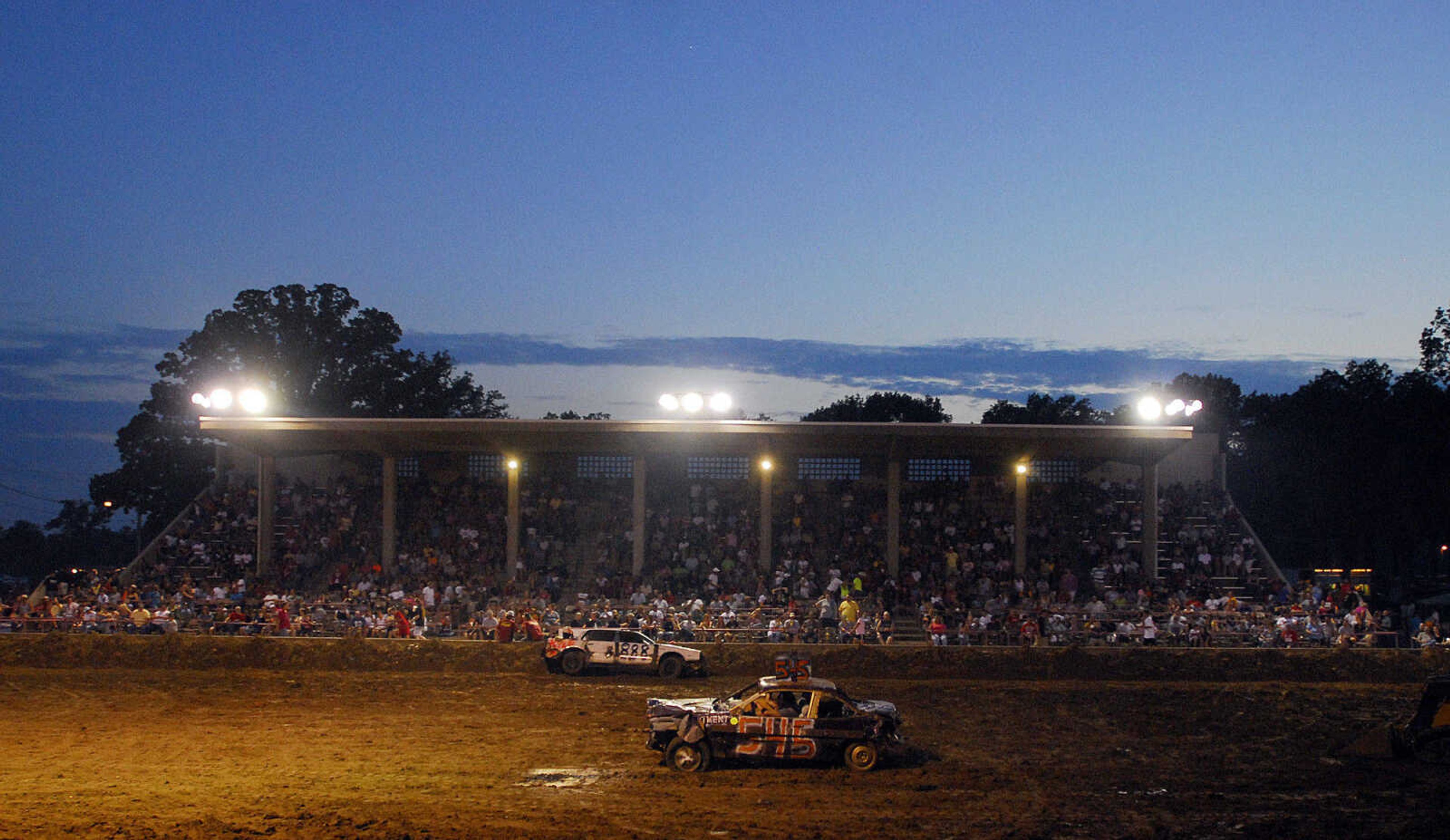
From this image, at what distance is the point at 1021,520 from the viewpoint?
36000 millimetres

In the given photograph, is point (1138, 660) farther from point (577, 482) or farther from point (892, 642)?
point (577, 482)

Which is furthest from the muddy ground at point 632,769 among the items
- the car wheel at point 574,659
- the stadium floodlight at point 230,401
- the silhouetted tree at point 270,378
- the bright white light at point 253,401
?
the silhouetted tree at point 270,378

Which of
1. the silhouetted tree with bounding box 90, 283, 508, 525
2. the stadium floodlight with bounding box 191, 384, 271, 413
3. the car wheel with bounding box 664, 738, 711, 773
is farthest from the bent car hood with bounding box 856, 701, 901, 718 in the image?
the silhouetted tree with bounding box 90, 283, 508, 525

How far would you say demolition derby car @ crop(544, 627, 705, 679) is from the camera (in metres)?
26.9

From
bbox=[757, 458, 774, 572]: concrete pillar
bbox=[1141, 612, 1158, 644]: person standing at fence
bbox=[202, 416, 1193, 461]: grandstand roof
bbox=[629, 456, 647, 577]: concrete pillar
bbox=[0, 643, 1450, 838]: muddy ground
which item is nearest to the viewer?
bbox=[0, 643, 1450, 838]: muddy ground

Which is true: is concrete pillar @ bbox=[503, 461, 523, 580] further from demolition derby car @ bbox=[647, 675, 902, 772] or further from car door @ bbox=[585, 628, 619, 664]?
demolition derby car @ bbox=[647, 675, 902, 772]

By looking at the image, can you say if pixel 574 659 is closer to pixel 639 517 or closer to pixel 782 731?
pixel 639 517

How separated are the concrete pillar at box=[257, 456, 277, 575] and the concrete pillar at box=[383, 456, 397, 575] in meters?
3.45

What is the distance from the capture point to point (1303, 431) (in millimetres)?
68312

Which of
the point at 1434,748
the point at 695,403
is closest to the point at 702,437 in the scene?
the point at 695,403

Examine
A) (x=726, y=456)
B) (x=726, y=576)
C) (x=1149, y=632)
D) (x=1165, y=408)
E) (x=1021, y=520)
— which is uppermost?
(x=1165, y=408)

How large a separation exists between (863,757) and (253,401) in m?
26.0

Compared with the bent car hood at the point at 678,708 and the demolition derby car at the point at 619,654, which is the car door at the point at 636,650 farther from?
the bent car hood at the point at 678,708

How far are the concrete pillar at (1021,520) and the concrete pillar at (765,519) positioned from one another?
23.8ft
